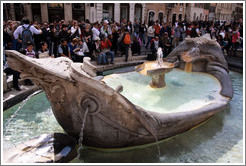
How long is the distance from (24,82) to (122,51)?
5010 mm

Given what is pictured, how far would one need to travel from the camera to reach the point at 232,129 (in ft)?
14.4

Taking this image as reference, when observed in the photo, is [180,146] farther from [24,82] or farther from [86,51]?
[86,51]

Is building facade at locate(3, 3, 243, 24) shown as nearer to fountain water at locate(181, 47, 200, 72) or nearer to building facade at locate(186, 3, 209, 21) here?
building facade at locate(186, 3, 209, 21)

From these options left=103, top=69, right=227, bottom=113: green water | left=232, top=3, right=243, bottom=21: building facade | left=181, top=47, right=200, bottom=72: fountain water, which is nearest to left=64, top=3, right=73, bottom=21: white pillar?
left=103, top=69, right=227, bottom=113: green water

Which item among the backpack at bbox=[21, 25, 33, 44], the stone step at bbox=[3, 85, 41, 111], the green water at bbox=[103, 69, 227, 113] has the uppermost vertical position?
the backpack at bbox=[21, 25, 33, 44]

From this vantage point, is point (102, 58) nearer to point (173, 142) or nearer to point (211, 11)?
point (173, 142)

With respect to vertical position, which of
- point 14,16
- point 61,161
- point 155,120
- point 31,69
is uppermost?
A: point 14,16

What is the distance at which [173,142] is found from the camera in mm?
3795

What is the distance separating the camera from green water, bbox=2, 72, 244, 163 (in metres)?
3.40

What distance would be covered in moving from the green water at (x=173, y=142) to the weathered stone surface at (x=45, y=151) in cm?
30

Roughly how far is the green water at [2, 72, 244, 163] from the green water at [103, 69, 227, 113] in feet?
1.73

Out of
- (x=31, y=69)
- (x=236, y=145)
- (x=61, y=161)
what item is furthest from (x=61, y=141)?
(x=236, y=145)

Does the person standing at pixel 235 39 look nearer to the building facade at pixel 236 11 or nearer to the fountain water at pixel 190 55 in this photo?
the fountain water at pixel 190 55

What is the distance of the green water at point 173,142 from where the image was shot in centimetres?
340
